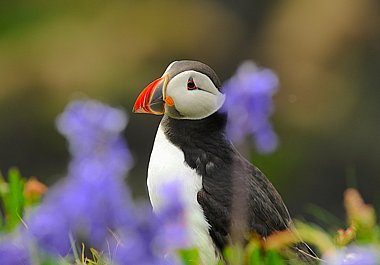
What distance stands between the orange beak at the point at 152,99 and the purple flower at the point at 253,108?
2.47ft

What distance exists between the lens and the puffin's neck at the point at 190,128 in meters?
4.10

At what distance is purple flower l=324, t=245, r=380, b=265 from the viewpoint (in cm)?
236

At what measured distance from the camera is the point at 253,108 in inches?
110

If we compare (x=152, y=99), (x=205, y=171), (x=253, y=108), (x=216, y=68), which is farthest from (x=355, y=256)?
(x=216, y=68)

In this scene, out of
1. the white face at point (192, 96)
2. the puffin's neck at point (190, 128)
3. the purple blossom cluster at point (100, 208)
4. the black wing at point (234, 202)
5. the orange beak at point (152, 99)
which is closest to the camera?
the purple blossom cluster at point (100, 208)

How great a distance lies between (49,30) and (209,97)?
9470mm

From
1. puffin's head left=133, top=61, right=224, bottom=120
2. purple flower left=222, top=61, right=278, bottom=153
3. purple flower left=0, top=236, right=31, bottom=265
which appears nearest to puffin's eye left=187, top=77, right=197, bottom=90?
puffin's head left=133, top=61, right=224, bottom=120

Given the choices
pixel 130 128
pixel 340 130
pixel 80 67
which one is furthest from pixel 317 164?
pixel 80 67

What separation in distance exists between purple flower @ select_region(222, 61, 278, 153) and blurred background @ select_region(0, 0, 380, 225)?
671 cm

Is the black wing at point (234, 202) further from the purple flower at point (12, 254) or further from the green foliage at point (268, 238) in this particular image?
the purple flower at point (12, 254)

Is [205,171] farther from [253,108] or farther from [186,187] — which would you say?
[253,108]

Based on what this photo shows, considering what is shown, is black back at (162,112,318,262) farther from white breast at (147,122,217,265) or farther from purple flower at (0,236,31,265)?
purple flower at (0,236,31,265)

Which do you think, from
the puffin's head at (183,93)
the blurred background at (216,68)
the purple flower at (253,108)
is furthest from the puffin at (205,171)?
the blurred background at (216,68)

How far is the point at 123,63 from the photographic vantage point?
39.6 ft
